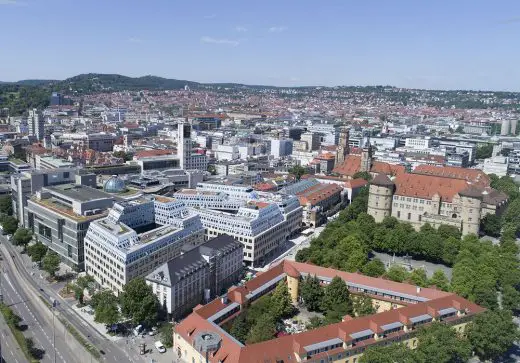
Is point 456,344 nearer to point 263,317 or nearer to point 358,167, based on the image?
point 263,317

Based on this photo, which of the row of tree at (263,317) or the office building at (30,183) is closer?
the row of tree at (263,317)

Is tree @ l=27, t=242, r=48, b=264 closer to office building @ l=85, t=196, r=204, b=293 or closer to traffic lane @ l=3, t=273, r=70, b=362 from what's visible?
traffic lane @ l=3, t=273, r=70, b=362

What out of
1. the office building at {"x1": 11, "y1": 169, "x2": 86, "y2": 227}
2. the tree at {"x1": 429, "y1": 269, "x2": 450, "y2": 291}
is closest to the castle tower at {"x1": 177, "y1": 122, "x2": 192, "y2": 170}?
the office building at {"x1": 11, "y1": 169, "x2": 86, "y2": 227}

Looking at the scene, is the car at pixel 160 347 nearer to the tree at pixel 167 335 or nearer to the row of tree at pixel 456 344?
the tree at pixel 167 335

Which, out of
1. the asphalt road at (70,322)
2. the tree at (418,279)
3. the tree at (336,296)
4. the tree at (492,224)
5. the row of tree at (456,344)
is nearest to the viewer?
the row of tree at (456,344)

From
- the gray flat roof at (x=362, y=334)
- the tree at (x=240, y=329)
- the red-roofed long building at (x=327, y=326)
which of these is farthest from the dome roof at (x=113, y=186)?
the gray flat roof at (x=362, y=334)

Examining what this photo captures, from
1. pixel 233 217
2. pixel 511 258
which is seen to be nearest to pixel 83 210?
pixel 233 217
